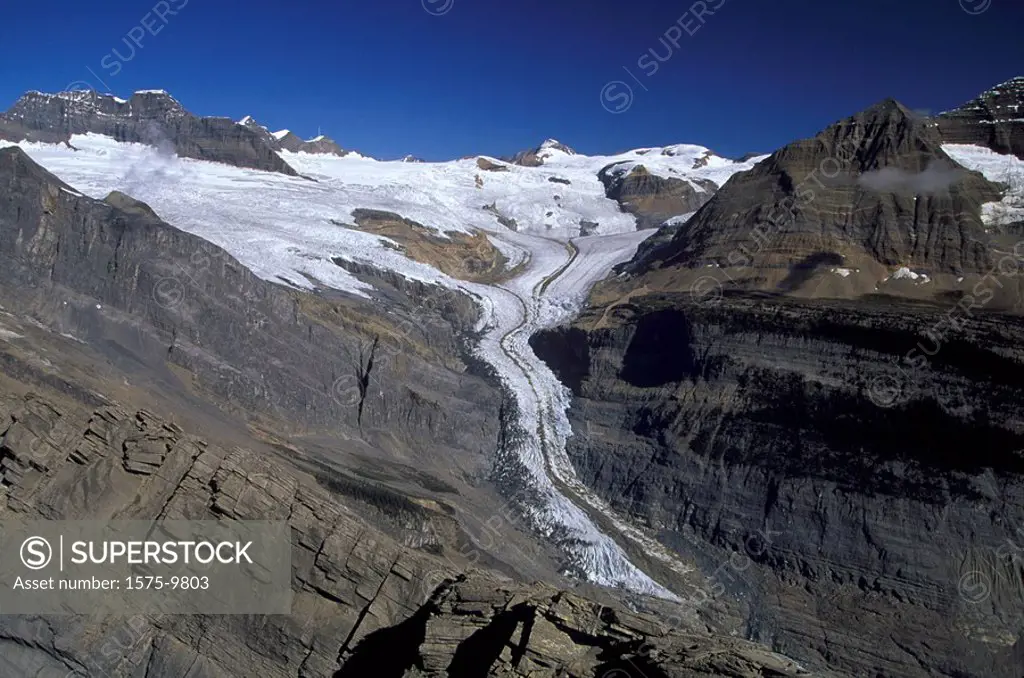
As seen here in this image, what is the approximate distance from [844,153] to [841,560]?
27.7 meters

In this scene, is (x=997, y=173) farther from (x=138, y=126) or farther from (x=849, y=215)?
(x=138, y=126)

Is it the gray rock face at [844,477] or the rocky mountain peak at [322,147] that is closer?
the gray rock face at [844,477]

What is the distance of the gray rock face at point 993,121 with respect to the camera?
44.5m

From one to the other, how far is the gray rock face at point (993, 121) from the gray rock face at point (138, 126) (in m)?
61.3

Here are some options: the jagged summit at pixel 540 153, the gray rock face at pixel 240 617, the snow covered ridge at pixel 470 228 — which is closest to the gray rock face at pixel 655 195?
the snow covered ridge at pixel 470 228

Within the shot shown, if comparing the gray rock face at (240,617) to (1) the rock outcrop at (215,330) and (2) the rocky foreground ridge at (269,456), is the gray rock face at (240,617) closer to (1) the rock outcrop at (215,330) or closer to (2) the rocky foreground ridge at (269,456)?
(2) the rocky foreground ridge at (269,456)

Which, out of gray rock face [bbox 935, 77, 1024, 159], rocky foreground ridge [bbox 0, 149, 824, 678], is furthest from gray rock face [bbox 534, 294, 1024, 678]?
gray rock face [bbox 935, 77, 1024, 159]

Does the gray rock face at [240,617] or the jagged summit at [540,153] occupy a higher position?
the jagged summit at [540,153]

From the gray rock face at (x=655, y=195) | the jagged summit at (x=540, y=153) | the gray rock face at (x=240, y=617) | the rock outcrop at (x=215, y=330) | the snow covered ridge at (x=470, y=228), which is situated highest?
the jagged summit at (x=540, y=153)

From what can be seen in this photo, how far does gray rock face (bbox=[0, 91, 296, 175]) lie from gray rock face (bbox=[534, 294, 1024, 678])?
61691 mm

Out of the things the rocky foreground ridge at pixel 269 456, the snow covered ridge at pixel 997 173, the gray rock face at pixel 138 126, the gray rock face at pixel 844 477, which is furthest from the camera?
the gray rock face at pixel 138 126

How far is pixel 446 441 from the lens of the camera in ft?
107

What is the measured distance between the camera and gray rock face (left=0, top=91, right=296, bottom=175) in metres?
78.3

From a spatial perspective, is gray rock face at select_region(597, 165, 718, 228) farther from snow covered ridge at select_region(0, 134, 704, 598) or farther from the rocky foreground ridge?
the rocky foreground ridge
